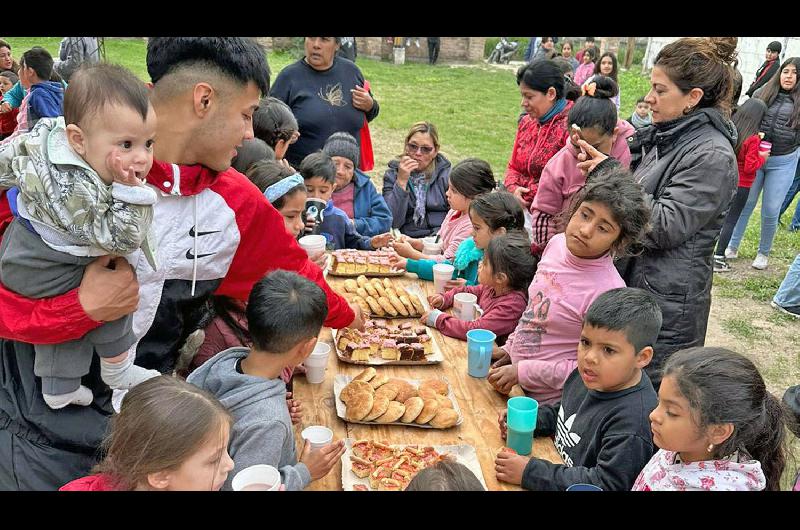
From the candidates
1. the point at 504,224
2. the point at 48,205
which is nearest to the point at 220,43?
the point at 48,205

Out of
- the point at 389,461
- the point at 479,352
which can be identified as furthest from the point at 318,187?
the point at 389,461

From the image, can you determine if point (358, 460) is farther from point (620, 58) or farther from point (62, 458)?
point (620, 58)

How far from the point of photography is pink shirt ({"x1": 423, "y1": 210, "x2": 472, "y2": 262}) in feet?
15.9

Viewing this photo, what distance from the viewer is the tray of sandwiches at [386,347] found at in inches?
131

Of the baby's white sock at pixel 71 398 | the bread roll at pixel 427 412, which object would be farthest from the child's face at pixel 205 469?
the bread roll at pixel 427 412

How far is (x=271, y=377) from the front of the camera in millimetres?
2504

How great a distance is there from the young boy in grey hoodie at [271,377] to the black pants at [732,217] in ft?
22.5

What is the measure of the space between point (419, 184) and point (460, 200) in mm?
1195

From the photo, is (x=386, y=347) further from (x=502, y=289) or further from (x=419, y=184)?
(x=419, y=184)

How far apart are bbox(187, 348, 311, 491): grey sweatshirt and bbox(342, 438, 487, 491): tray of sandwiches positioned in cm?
20

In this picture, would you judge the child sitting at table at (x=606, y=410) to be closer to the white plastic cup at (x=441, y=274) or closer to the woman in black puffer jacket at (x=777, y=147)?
the white plastic cup at (x=441, y=274)

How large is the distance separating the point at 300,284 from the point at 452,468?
1120 mm

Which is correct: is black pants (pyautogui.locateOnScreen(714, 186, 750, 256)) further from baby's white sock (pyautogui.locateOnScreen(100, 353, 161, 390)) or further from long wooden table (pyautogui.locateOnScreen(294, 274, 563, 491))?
baby's white sock (pyautogui.locateOnScreen(100, 353, 161, 390))

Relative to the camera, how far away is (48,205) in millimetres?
1883
